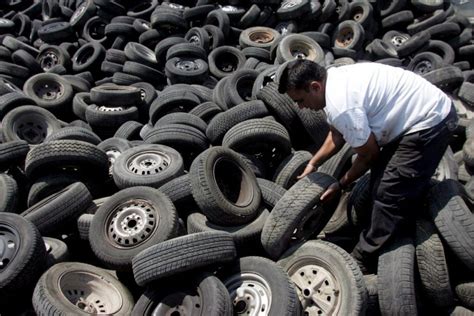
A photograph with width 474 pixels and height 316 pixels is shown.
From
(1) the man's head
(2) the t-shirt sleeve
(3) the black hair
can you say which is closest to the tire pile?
(2) the t-shirt sleeve

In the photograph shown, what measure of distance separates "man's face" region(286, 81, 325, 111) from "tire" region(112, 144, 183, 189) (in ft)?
7.14

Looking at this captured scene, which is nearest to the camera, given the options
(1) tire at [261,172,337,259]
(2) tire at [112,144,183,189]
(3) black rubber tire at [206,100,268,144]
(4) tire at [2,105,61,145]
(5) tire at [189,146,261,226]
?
(1) tire at [261,172,337,259]

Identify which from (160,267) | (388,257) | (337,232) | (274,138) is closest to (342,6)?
(274,138)

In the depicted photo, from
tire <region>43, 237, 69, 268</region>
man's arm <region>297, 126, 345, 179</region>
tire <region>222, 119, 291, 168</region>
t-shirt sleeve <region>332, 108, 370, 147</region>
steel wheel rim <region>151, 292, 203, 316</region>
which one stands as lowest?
tire <region>43, 237, 69, 268</region>

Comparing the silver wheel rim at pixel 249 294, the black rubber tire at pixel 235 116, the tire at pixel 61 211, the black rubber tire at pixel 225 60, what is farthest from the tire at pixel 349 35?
the silver wheel rim at pixel 249 294

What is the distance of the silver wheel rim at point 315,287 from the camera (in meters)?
4.09

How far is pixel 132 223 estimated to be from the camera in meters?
4.79

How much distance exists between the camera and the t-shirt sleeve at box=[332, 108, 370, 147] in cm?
383

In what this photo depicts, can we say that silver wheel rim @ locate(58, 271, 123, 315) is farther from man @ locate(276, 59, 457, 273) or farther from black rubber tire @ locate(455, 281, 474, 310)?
black rubber tire @ locate(455, 281, 474, 310)

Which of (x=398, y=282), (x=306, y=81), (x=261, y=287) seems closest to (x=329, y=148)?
(x=306, y=81)

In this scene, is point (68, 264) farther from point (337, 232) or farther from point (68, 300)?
point (337, 232)

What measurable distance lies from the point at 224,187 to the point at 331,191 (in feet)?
4.85

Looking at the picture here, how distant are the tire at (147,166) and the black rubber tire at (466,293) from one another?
3408 millimetres

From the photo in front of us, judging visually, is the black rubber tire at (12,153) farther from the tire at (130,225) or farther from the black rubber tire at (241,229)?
the black rubber tire at (241,229)
